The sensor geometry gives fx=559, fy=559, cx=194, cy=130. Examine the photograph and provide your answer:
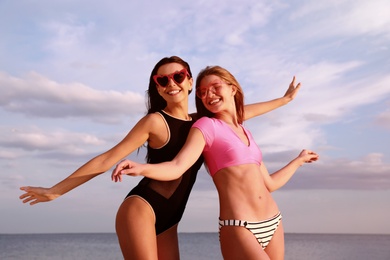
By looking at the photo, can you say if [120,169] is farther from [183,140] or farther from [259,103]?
[259,103]

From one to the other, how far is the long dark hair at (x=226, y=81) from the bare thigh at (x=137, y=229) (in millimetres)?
936

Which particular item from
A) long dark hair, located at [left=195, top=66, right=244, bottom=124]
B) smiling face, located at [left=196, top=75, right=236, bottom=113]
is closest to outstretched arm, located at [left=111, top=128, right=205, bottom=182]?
smiling face, located at [left=196, top=75, right=236, bottom=113]

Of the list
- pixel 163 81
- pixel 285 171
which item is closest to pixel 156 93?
pixel 163 81

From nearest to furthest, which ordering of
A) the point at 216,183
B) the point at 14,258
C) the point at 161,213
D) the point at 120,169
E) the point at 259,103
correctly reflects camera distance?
the point at 120,169, the point at 216,183, the point at 161,213, the point at 259,103, the point at 14,258

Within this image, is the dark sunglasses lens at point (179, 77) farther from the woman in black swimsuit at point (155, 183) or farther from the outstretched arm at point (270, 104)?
the outstretched arm at point (270, 104)

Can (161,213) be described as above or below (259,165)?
below

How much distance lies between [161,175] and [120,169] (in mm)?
458

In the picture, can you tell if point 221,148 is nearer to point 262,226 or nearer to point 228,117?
point 228,117

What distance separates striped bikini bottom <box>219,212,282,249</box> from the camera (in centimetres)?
427

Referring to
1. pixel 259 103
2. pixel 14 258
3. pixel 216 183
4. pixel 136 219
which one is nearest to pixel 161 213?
pixel 136 219

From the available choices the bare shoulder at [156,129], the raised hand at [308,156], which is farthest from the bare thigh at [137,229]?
the raised hand at [308,156]

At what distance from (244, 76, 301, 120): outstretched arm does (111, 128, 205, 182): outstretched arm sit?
172 cm

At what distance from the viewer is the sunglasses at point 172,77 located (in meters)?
4.96

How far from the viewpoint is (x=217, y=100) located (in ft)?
15.4
